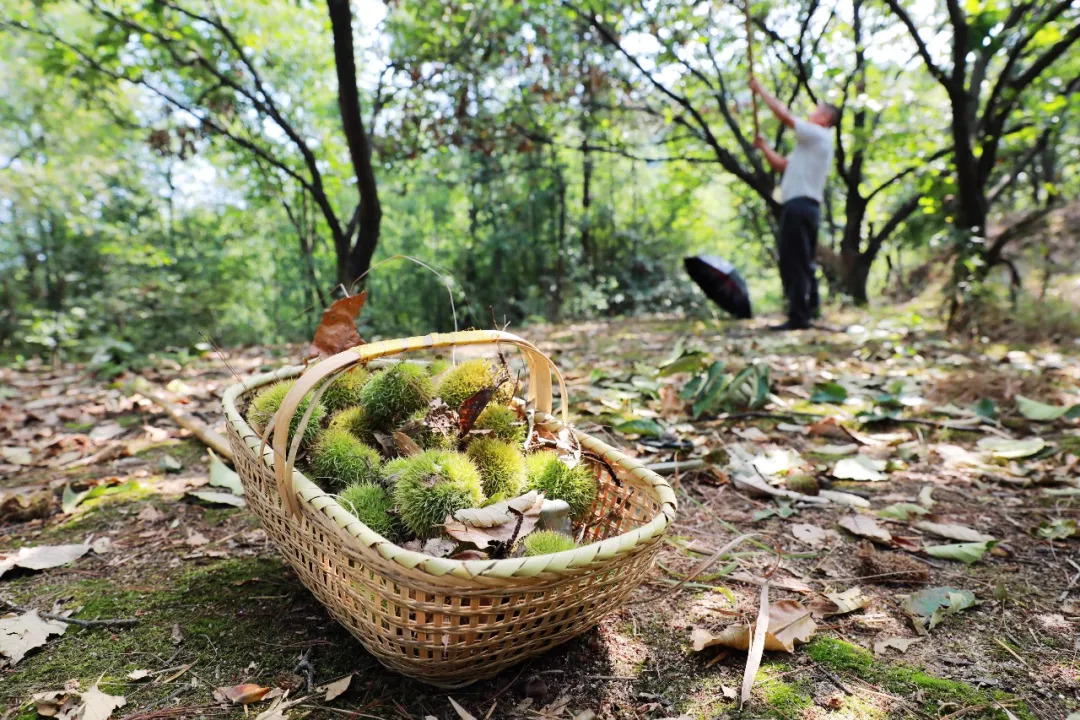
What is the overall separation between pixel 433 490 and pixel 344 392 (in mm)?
565

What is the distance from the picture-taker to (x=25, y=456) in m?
2.55

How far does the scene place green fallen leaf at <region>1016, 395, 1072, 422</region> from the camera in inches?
106

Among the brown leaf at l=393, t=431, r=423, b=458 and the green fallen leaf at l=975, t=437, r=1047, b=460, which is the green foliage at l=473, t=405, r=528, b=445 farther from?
the green fallen leaf at l=975, t=437, r=1047, b=460

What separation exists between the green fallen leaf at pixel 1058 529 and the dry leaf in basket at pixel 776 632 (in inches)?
38.0

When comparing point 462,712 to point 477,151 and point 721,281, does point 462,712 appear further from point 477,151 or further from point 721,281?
point 477,151

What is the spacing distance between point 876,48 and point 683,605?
28.3 ft

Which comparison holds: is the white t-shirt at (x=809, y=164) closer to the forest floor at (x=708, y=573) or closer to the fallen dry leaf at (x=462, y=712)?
the forest floor at (x=708, y=573)

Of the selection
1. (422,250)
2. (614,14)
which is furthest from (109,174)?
(614,14)

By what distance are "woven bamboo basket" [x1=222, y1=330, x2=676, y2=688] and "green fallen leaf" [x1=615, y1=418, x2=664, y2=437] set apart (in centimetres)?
110

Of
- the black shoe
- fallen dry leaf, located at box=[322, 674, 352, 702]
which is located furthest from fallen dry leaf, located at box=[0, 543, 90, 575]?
the black shoe

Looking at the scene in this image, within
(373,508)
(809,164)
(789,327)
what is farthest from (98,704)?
(809,164)

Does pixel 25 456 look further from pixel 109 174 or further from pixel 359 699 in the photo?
pixel 109 174

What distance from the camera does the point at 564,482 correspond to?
1368 mm

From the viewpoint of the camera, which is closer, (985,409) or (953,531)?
(953,531)
